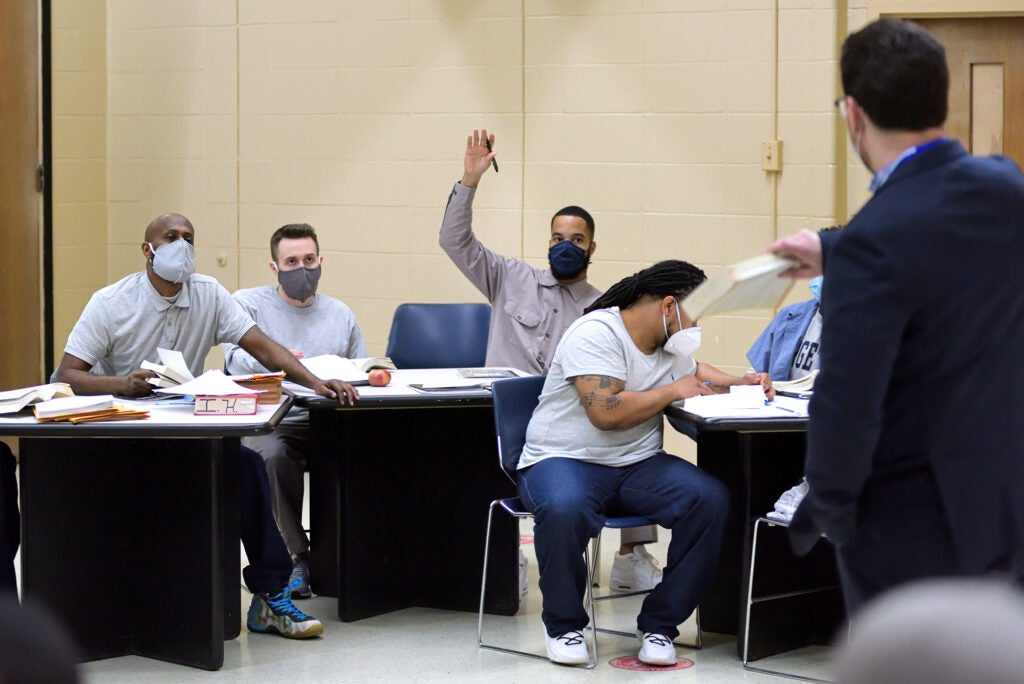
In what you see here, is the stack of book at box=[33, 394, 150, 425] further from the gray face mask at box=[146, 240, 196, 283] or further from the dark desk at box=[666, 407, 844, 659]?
the dark desk at box=[666, 407, 844, 659]

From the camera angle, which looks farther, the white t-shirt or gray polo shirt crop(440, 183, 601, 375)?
gray polo shirt crop(440, 183, 601, 375)

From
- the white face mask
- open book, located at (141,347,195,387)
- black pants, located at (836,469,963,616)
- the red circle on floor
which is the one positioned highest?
the white face mask

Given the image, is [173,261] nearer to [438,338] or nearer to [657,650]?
[438,338]

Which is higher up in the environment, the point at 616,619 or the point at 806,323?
the point at 806,323

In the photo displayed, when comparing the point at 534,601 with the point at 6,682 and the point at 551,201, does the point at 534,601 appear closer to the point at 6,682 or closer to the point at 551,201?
the point at 551,201

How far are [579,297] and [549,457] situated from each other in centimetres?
102

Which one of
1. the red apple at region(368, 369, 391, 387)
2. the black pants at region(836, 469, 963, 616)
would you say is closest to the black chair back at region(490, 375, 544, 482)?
the red apple at region(368, 369, 391, 387)

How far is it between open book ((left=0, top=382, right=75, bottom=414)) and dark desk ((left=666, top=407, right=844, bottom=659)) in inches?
68.2

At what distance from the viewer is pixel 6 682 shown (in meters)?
0.84

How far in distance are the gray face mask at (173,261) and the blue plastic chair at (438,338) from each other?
3.15 ft

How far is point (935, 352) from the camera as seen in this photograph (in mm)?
1766

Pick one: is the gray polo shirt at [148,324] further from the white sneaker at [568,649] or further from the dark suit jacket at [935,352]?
the dark suit jacket at [935,352]

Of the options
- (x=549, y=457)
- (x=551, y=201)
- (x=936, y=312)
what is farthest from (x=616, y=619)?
(x=936, y=312)

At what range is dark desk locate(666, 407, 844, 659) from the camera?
3.75m
